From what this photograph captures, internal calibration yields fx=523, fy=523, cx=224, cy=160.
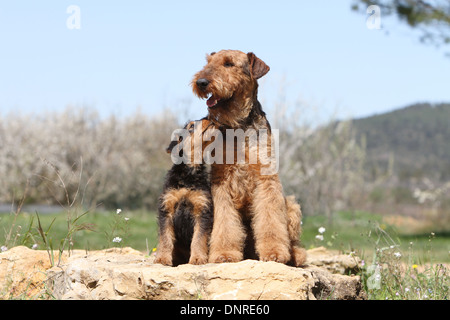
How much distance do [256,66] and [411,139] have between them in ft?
126

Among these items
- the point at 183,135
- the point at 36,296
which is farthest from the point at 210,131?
the point at 36,296

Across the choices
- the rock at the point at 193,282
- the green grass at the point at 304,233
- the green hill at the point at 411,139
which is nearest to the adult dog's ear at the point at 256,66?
the rock at the point at 193,282

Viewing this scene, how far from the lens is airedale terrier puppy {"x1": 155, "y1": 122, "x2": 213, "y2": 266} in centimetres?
502

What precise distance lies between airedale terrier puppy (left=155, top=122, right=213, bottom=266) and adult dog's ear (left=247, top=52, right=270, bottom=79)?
0.83 meters

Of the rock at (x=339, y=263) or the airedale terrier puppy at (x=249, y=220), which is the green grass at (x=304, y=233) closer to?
the rock at (x=339, y=263)

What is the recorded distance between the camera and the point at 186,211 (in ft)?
16.8

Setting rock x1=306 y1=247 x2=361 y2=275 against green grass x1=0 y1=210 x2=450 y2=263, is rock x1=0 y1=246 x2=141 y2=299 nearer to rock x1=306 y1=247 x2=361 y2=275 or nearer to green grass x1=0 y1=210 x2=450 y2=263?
green grass x1=0 y1=210 x2=450 y2=263

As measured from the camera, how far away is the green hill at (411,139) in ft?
118

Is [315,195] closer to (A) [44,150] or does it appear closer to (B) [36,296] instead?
(A) [44,150]

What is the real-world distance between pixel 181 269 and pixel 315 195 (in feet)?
51.3

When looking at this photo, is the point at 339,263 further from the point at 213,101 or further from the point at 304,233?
the point at 304,233

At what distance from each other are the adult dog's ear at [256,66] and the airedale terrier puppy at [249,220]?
0.70 meters

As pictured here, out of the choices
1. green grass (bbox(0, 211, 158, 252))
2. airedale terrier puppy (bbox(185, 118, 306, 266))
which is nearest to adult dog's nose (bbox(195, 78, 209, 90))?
airedale terrier puppy (bbox(185, 118, 306, 266))

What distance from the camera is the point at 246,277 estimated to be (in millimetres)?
4434
